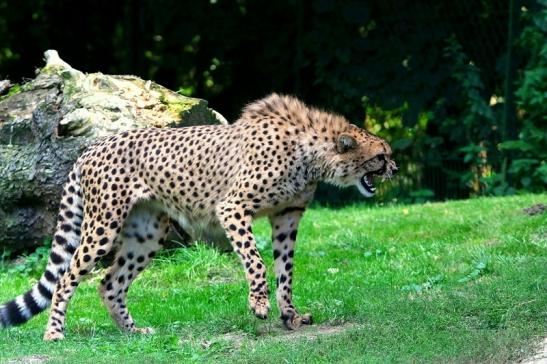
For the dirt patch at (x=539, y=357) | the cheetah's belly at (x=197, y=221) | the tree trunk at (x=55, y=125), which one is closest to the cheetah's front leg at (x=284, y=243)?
the cheetah's belly at (x=197, y=221)

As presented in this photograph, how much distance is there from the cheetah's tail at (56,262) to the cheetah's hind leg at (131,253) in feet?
0.88

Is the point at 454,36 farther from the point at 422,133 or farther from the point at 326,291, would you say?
the point at 326,291

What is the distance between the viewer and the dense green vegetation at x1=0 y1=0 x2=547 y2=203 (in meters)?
10.8

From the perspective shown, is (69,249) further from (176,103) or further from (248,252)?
(176,103)

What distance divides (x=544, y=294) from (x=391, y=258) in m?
1.95

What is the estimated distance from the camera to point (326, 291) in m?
6.81

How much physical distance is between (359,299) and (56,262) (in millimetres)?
1749

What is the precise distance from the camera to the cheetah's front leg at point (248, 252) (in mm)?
5840

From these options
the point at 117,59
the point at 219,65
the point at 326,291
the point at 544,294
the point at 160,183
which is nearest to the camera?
the point at 544,294

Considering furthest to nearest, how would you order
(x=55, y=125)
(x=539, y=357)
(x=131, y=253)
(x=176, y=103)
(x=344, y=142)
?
(x=176, y=103), (x=55, y=125), (x=131, y=253), (x=344, y=142), (x=539, y=357)

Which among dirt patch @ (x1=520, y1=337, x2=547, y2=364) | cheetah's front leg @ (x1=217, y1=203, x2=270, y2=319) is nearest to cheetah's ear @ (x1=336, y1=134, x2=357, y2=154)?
cheetah's front leg @ (x1=217, y1=203, x2=270, y2=319)

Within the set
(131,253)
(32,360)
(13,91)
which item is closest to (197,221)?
(131,253)

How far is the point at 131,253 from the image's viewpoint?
254 inches

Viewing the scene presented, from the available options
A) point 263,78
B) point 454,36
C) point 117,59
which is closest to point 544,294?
point 454,36
